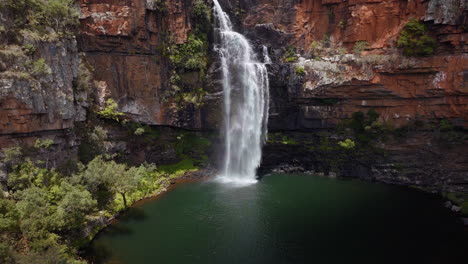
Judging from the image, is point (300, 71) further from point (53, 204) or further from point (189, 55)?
point (53, 204)

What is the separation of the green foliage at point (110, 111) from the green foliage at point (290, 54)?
55.2 ft

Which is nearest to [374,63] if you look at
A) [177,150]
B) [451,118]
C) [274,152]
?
[451,118]

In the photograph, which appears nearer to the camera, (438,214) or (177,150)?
(438,214)

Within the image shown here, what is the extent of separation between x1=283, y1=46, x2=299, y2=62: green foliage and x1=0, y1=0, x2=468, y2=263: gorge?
0.41 ft

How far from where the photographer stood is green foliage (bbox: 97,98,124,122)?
2350 centimetres

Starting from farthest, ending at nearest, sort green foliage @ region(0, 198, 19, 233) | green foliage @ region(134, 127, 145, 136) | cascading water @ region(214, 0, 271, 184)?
cascading water @ region(214, 0, 271, 184)
green foliage @ region(134, 127, 145, 136)
green foliage @ region(0, 198, 19, 233)

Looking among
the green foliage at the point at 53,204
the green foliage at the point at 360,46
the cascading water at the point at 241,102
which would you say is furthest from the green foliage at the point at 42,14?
the green foliage at the point at 360,46

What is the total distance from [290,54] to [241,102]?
745 cm

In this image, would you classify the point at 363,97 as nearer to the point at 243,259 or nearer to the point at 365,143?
the point at 365,143

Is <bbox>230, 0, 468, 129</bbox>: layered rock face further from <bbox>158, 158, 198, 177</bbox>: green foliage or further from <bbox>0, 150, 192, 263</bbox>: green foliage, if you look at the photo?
<bbox>0, 150, 192, 263</bbox>: green foliage

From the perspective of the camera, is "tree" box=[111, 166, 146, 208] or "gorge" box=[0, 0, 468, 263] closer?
"gorge" box=[0, 0, 468, 263]

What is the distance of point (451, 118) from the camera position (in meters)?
24.5

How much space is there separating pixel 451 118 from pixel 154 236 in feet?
81.2

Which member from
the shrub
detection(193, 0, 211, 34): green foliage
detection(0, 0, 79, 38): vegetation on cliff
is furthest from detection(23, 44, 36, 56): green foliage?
detection(193, 0, 211, 34): green foliage
